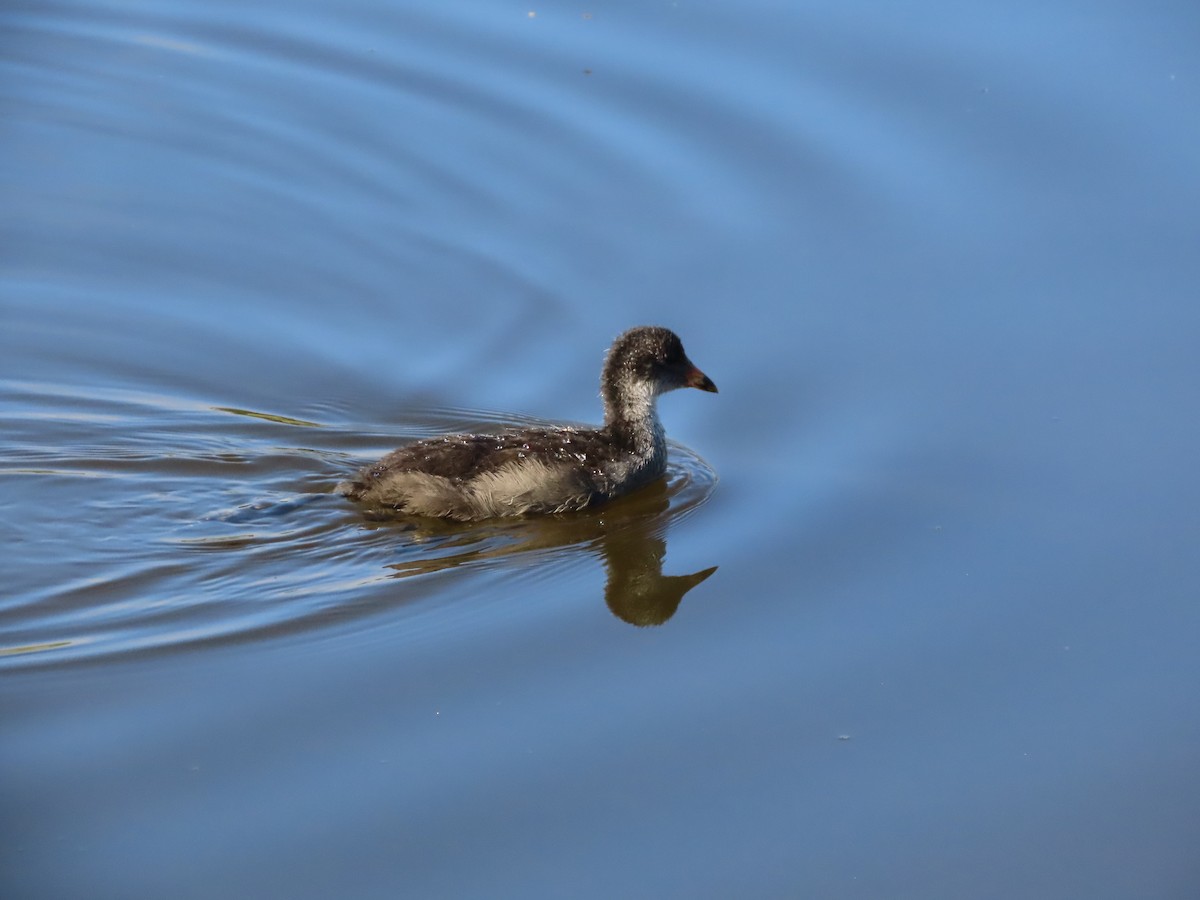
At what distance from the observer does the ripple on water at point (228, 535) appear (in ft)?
23.9

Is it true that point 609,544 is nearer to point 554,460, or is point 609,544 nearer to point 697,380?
point 554,460

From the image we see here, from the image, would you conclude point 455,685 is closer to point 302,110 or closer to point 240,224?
point 240,224

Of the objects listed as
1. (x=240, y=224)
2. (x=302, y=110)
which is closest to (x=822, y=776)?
(x=240, y=224)

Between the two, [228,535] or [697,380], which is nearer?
[228,535]

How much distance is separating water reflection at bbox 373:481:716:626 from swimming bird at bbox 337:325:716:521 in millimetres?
79

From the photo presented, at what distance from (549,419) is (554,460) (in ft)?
2.82

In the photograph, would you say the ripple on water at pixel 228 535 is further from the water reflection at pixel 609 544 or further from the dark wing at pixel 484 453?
the dark wing at pixel 484 453

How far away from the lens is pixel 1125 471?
849 cm

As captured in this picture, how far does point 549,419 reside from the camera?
30.7 ft

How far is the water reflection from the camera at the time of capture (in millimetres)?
7738

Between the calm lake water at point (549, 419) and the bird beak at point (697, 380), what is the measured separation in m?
0.29

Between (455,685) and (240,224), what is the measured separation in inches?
206

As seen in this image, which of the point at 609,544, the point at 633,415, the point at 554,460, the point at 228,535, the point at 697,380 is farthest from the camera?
the point at 697,380

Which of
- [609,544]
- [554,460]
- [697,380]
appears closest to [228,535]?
[554,460]
